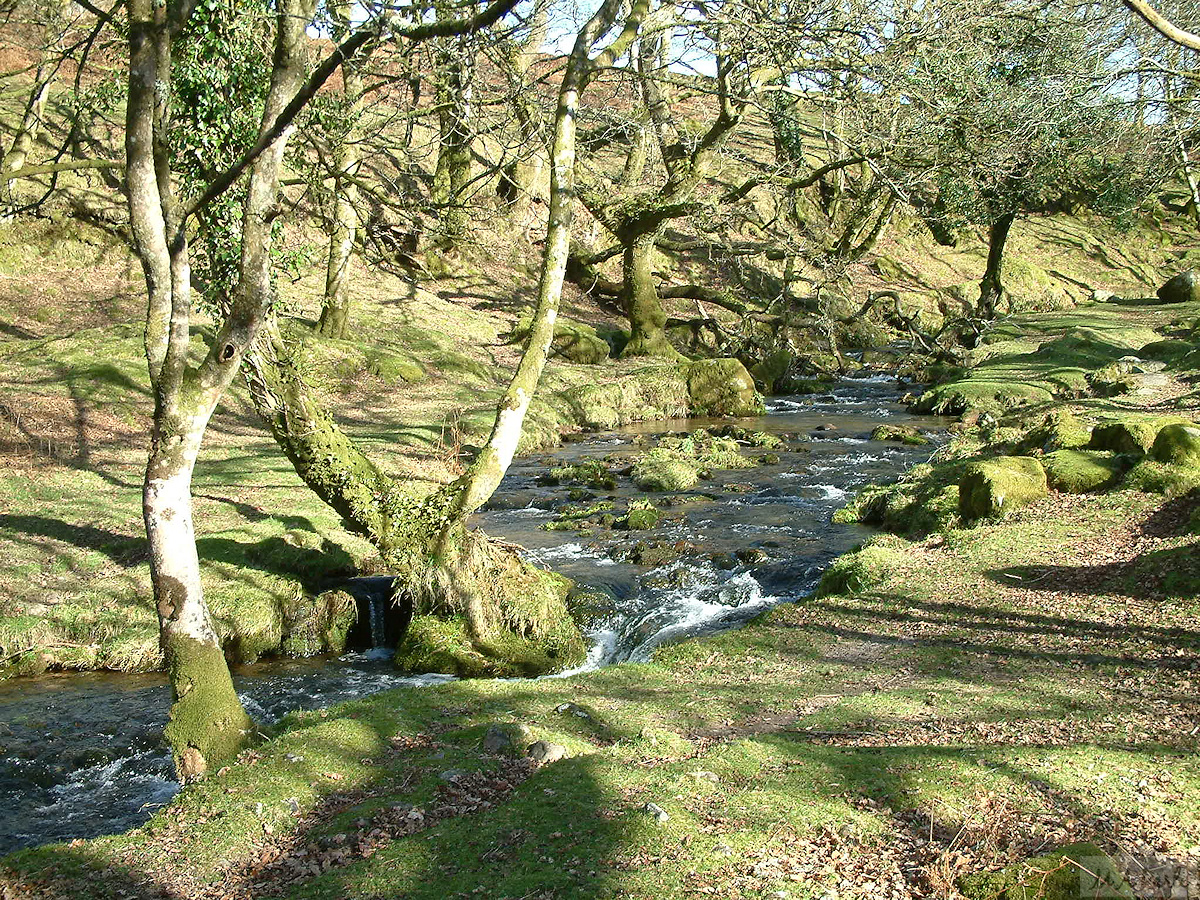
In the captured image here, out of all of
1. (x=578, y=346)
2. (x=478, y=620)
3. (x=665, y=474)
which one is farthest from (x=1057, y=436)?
(x=578, y=346)

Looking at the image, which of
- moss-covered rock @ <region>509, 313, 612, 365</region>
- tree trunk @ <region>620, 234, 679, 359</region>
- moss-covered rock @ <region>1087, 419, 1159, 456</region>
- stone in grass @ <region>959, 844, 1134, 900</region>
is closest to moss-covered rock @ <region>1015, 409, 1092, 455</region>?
moss-covered rock @ <region>1087, 419, 1159, 456</region>

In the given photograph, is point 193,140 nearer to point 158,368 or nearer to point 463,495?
point 158,368

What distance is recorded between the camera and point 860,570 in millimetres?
11297

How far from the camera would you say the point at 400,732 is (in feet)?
23.6

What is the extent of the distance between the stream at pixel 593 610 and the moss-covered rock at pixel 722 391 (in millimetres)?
2743

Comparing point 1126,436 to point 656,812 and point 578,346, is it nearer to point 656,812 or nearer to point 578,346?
point 656,812

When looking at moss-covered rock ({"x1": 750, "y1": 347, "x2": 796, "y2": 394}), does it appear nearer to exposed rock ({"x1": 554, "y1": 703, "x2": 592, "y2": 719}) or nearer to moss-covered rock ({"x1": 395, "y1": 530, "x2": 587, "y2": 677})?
moss-covered rock ({"x1": 395, "y1": 530, "x2": 587, "y2": 677})

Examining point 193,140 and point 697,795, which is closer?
point 697,795

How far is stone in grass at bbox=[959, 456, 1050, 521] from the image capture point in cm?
1249

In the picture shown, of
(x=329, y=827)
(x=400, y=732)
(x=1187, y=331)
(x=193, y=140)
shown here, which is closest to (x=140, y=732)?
(x=400, y=732)

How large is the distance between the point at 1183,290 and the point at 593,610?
3457 cm

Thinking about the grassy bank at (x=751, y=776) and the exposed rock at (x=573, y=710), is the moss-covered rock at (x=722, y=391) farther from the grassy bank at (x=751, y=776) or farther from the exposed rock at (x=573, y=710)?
the exposed rock at (x=573, y=710)

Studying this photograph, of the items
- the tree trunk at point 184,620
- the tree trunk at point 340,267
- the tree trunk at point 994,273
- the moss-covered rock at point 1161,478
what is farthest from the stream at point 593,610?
the tree trunk at point 994,273

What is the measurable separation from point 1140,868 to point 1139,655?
449 centimetres
